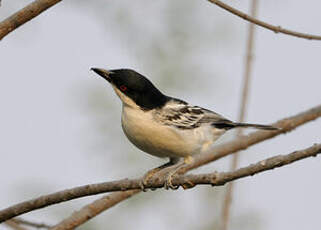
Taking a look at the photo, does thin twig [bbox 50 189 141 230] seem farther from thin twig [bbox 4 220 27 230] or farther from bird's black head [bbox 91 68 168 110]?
bird's black head [bbox 91 68 168 110]

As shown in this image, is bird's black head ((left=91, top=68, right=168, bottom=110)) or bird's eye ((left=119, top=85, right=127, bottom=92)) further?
bird's eye ((left=119, top=85, right=127, bottom=92))

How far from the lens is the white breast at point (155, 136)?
17.1 ft

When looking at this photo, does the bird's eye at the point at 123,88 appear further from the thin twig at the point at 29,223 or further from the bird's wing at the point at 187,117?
the thin twig at the point at 29,223

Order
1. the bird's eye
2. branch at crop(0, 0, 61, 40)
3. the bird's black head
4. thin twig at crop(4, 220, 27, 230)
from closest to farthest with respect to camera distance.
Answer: branch at crop(0, 0, 61, 40), thin twig at crop(4, 220, 27, 230), the bird's black head, the bird's eye

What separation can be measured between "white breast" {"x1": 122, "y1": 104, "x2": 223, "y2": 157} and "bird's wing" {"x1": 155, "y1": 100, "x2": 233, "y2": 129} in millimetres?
91

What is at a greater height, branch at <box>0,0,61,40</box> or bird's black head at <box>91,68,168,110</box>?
bird's black head at <box>91,68,168,110</box>

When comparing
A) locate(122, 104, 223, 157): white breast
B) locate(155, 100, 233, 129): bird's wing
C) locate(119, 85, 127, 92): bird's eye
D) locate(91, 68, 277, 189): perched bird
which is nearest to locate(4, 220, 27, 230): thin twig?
locate(91, 68, 277, 189): perched bird

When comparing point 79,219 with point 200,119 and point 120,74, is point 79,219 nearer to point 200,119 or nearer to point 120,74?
point 120,74

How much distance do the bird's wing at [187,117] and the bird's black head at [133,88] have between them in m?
0.12

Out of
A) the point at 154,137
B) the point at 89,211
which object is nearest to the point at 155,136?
the point at 154,137

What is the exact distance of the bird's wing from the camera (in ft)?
18.3

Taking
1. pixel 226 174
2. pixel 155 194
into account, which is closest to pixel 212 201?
pixel 155 194

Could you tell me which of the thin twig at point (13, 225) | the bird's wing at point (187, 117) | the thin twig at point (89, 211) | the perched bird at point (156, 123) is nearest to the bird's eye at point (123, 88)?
the perched bird at point (156, 123)

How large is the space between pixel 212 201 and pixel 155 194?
114 cm
